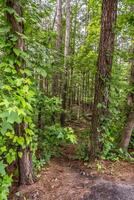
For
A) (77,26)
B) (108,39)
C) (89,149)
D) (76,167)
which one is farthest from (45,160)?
(77,26)

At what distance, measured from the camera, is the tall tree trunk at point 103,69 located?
4.57 metres

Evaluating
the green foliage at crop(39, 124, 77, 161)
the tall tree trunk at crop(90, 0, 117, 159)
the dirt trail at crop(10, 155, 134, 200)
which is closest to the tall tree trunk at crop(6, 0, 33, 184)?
the dirt trail at crop(10, 155, 134, 200)

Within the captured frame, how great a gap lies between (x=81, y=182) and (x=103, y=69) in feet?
7.99

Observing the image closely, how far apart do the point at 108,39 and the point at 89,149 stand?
8.41 feet

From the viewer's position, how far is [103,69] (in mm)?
4754

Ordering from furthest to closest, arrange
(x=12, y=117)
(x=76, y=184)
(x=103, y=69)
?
1. (x=103, y=69)
2. (x=76, y=184)
3. (x=12, y=117)

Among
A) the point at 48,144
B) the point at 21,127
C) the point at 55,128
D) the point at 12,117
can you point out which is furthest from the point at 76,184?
the point at 12,117

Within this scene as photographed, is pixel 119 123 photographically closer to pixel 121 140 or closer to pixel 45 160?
pixel 121 140

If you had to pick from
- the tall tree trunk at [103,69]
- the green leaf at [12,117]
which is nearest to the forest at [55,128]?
the tall tree trunk at [103,69]

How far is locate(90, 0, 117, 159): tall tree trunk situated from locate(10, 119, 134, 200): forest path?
0.50 m

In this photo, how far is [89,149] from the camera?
5105mm

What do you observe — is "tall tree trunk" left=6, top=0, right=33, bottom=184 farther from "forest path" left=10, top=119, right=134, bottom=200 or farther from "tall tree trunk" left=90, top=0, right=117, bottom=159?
"tall tree trunk" left=90, top=0, right=117, bottom=159

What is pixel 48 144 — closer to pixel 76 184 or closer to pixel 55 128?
pixel 55 128

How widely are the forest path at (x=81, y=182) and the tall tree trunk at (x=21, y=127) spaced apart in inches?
8.2
